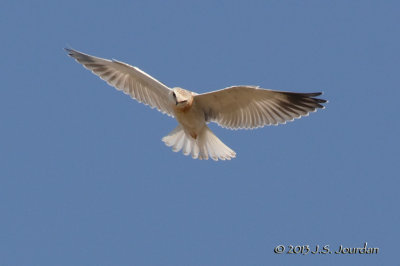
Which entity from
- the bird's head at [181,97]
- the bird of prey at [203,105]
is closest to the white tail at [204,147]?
the bird of prey at [203,105]

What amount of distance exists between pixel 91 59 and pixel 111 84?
1.64ft

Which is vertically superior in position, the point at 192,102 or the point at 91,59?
the point at 91,59

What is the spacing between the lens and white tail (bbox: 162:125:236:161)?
10.3 m

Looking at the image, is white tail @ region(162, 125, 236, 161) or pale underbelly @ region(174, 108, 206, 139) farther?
white tail @ region(162, 125, 236, 161)

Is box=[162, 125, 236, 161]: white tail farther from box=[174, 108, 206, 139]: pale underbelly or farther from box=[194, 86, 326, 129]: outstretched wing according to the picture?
box=[194, 86, 326, 129]: outstretched wing

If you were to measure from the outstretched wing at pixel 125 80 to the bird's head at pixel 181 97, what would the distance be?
2.69ft

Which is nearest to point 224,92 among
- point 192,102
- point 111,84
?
point 192,102

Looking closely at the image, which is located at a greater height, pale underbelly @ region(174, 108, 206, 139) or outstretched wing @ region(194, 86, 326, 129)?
outstretched wing @ region(194, 86, 326, 129)

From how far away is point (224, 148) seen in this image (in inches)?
407

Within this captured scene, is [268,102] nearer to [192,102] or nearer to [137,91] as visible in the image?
[192,102]

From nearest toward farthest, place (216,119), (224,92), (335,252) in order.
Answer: (335,252) → (224,92) → (216,119)

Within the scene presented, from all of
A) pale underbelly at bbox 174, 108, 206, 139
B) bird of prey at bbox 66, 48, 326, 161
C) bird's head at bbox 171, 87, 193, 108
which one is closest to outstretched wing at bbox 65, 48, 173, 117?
bird of prey at bbox 66, 48, 326, 161

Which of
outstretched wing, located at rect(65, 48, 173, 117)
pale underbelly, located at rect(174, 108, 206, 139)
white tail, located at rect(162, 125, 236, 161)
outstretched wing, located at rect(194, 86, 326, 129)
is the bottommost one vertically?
white tail, located at rect(162, 125, 236, 161)

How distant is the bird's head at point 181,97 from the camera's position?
944cm
